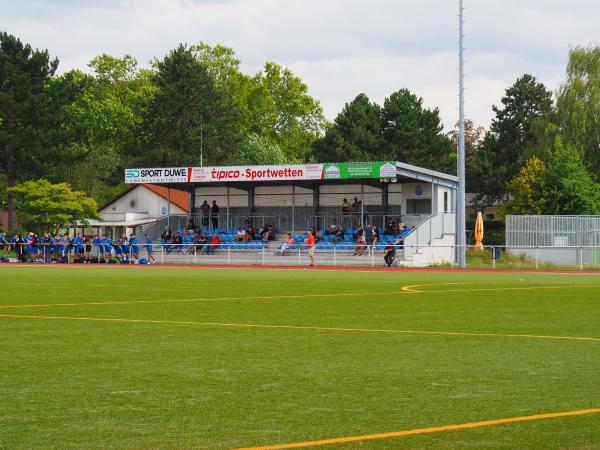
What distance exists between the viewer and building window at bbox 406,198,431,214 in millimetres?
58750

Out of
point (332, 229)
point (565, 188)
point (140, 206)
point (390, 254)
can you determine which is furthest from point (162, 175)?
point (565, 188)

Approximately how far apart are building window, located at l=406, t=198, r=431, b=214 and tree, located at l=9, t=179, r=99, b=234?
24644mm

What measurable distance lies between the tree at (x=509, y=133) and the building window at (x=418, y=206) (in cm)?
4841

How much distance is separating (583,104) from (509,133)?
3259 cm

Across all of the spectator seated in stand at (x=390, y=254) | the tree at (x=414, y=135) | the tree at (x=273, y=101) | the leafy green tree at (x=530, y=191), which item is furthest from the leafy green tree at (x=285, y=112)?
the spectator seated in stand at (x=390, y=254)

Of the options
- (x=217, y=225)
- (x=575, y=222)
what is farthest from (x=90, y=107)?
(x=575, y=222)

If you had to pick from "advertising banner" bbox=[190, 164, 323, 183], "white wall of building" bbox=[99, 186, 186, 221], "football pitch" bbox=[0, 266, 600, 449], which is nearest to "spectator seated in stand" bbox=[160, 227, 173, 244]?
"advertising banner" bbox=[190, 164, 323, 183]

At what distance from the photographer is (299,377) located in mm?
9727

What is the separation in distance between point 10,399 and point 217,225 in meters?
55.0

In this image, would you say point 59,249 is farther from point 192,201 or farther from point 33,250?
point 192,201

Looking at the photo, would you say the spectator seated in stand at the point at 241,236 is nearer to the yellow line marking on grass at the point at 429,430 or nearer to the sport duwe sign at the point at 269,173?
the sport duwe sign at the point at 269,173

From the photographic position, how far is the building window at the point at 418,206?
5875cm

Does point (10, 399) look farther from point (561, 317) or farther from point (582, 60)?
point (582, 60)

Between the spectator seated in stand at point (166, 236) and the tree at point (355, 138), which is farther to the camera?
the tree at point (355, 138)
